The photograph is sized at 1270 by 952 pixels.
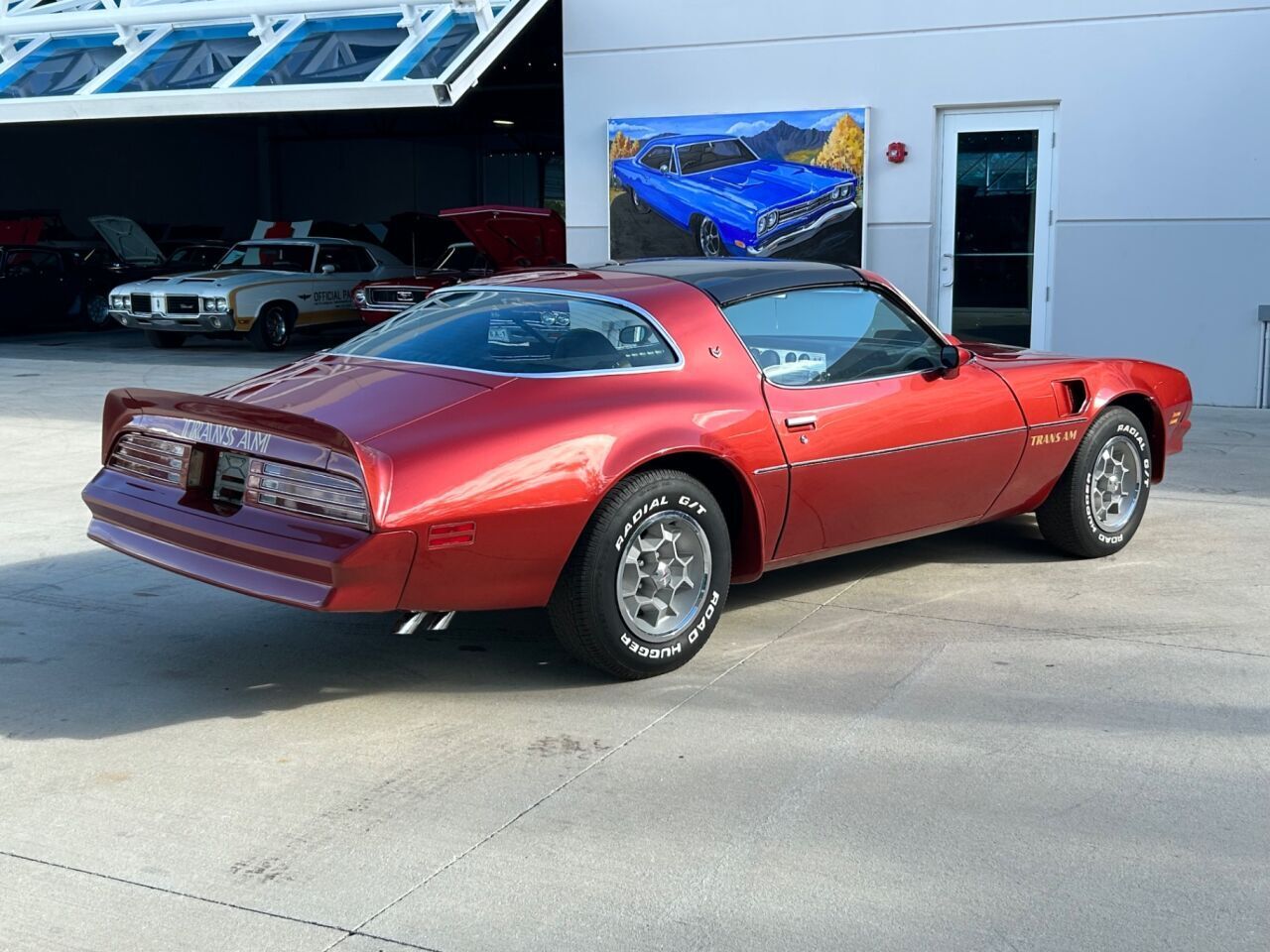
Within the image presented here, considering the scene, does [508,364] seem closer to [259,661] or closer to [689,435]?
[689,435]

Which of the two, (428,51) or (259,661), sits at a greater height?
(428,51)

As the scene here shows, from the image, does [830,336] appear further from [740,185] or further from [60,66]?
[60,66]

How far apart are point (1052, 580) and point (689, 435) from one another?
2150mm

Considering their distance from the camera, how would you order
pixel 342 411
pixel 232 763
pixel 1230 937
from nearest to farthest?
pixel 1230 937, pixel 232 763, pixel 342 411

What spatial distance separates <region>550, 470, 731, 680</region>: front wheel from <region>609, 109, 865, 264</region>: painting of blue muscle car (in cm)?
930

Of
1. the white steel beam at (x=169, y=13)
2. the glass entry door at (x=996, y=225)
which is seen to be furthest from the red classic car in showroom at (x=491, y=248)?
the glass entry door at (x=996, y=225)

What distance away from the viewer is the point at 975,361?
5.78 m

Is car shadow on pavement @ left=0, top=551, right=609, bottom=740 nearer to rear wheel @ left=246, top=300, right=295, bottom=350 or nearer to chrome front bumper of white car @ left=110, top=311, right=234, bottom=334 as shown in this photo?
chrome front bumper of white car @ left=110, top=311, right=234, bottom=334

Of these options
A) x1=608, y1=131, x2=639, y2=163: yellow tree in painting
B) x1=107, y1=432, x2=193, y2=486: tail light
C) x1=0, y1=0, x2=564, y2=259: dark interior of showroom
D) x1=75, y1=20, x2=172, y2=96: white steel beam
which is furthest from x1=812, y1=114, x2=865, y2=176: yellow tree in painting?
x1=0, y1=0, x2=564, y2=259: dark interior of showroom

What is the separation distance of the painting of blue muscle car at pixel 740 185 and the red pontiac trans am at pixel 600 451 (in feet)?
25.6

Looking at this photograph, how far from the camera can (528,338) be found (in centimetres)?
483

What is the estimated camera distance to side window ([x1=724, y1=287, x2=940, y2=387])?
5.11 m

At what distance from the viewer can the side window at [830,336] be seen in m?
5.11

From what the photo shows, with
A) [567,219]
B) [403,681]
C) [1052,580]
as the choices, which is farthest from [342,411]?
[567,219]
